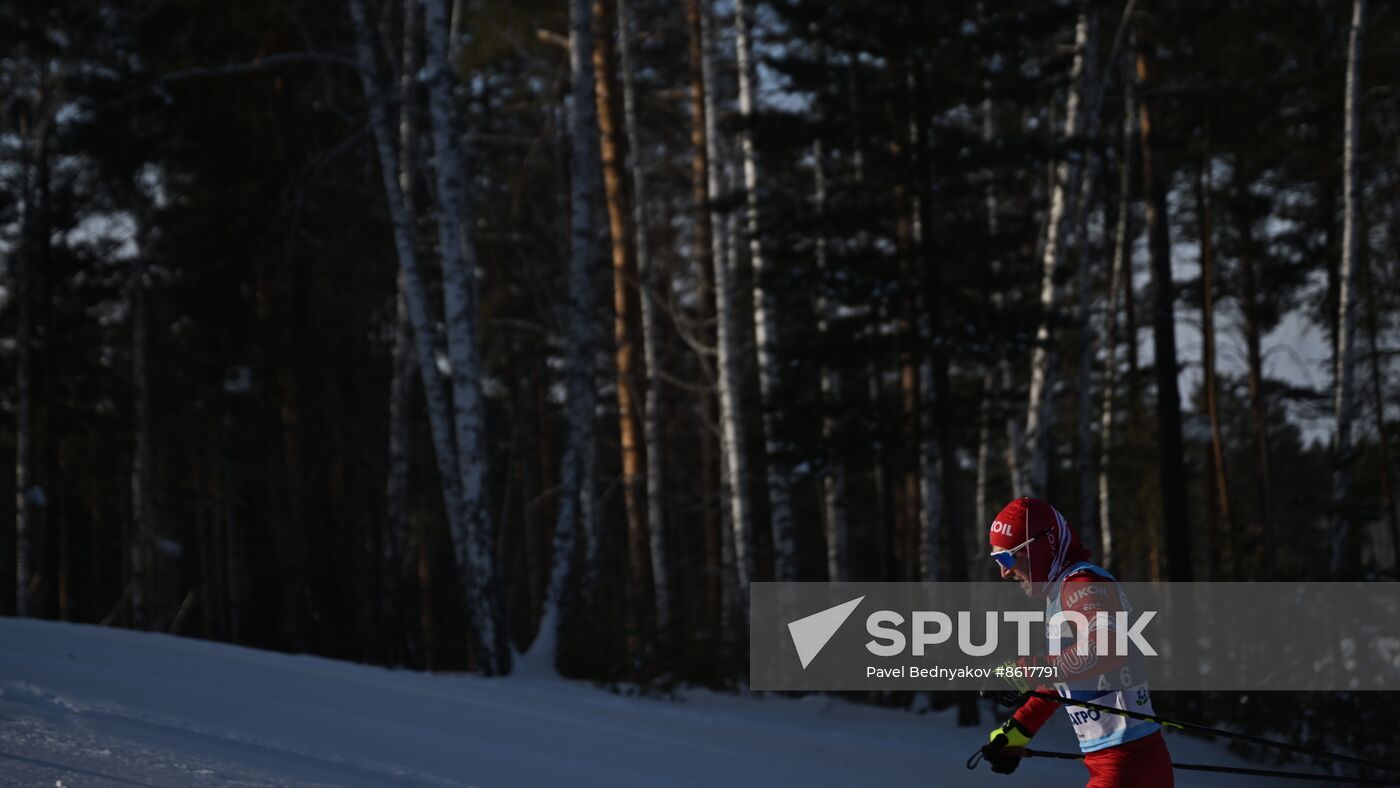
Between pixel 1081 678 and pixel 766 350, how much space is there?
38.9 ft

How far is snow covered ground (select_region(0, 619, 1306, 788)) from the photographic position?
577 centimetres

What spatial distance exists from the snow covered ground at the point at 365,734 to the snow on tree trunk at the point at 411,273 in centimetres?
287

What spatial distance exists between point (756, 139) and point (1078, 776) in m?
7.44

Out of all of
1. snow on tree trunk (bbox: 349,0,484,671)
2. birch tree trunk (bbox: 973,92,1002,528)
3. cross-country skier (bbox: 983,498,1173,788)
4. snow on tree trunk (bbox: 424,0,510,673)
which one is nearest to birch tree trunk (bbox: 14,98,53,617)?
snow on tree trunk (bbox: 349,0,484,671)

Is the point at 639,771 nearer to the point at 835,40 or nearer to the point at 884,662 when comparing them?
the point at 884,662

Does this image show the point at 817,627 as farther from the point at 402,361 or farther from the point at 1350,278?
the point at 402,361

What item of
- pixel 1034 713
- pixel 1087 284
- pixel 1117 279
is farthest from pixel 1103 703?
pixel 1117 279

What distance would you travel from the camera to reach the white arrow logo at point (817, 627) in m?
14.6

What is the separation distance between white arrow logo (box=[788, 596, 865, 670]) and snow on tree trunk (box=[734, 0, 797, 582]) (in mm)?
814

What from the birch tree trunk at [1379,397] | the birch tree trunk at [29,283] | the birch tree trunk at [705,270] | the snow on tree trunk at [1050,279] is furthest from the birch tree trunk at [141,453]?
the birch tree trunk at [1379,397]

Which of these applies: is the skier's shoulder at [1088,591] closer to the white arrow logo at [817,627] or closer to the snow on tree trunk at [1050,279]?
the snow on tree trunk at [1050,279]

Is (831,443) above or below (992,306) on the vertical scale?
below

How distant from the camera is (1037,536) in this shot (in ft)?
15.6

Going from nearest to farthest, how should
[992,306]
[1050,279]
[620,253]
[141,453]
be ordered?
1. [992,306]
2. [1050,279]
3. [620,253]
4. [141,453]
